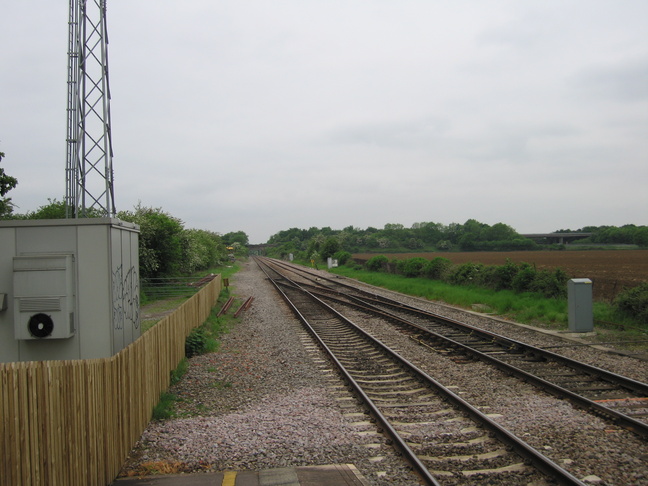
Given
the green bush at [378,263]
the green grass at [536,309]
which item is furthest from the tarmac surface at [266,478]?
the green bush at [378,263]

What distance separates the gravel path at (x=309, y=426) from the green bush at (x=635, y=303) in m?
4.21

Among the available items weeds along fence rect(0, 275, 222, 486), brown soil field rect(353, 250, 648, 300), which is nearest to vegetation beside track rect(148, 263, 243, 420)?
weeds along fence rect(0, 275, 222, 486)

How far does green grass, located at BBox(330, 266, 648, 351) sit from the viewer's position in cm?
1371

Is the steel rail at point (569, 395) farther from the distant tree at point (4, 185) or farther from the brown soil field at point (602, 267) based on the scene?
the distant tree at point (4, 185)

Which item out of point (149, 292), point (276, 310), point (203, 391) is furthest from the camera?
point (149, 292)

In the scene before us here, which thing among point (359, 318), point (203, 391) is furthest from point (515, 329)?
point (203, 391)

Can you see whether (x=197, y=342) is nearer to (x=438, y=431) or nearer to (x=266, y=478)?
(x=438, y=431)

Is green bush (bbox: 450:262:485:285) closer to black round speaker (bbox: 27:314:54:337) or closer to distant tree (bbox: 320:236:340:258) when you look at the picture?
black round speaker (bbox: 27:314:54:337)

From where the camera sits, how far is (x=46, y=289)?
6590 millimetres

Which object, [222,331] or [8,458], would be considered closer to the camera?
[8,458]

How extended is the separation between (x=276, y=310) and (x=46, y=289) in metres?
15.3

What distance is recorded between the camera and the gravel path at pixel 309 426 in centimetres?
567

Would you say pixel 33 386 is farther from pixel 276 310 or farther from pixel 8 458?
pixel 276 310

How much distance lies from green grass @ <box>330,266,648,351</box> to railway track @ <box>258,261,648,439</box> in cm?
272
